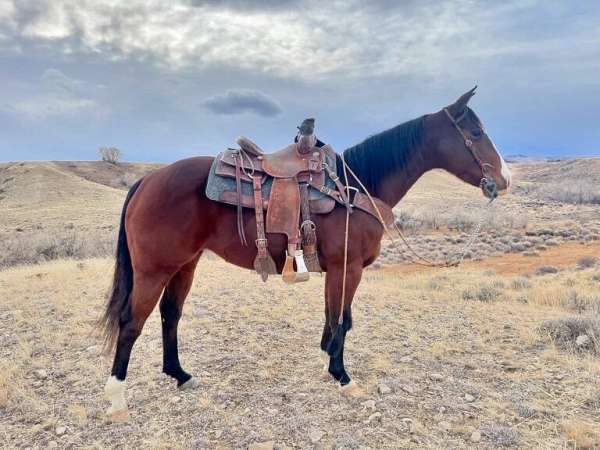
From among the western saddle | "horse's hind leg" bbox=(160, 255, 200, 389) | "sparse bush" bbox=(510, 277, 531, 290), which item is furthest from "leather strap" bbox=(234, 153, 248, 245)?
"sparse bush" bbox=(510, 277, 531, 290)

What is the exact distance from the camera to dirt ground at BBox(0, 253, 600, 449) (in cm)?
312

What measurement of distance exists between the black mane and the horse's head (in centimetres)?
20

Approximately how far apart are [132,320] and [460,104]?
3640 millimetres

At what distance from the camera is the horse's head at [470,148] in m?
3.69

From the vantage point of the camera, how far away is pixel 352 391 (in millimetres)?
3705

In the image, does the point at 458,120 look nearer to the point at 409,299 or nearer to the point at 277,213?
the point at 277,213

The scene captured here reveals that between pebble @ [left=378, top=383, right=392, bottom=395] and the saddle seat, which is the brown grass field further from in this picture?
the saddle seat

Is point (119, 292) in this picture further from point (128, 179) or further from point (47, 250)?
point (128, 179)

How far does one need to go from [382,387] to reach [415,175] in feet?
6.97

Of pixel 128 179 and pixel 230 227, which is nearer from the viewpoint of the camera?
pixel 230 227

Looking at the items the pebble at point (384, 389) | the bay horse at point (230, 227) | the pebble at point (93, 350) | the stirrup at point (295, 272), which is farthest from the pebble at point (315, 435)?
the pebble at point (93, 350)

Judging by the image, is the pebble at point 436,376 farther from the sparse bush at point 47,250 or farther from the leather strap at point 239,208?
the sparse bush at point 47,250

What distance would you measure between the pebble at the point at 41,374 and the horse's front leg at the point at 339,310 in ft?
10.1

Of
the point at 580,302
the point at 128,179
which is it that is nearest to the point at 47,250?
the point at 580,302
